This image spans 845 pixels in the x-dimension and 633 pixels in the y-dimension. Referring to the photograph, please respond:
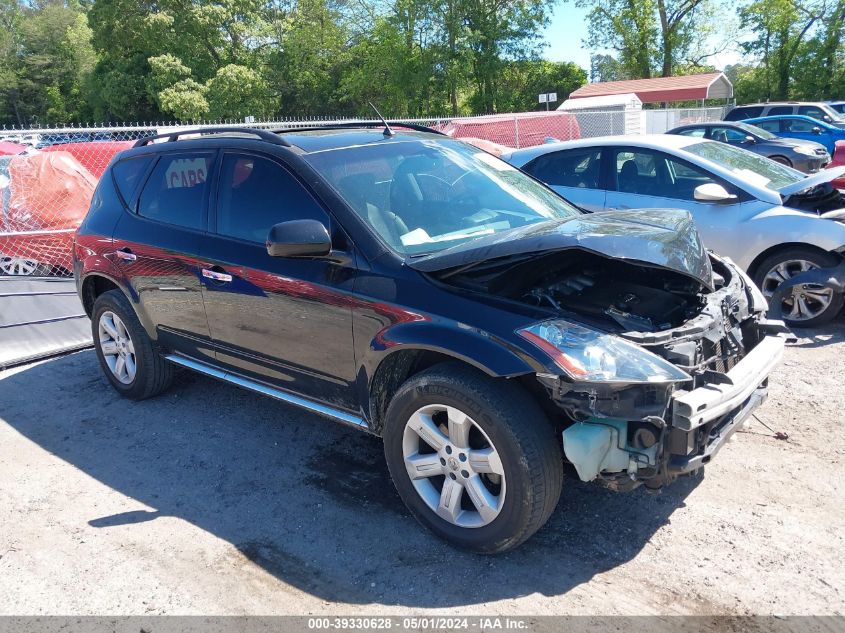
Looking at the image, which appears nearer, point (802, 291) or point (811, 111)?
point (802, 291)

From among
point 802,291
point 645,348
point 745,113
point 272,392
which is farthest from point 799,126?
point 272,392

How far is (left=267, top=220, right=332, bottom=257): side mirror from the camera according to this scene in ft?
10.9

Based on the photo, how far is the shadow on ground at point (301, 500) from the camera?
3.08m

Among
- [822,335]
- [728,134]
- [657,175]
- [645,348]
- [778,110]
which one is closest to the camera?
[645,348]

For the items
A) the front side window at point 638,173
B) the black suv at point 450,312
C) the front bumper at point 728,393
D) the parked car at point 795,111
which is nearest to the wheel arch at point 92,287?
the black suv at point 450,312

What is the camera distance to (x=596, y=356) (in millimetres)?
2773

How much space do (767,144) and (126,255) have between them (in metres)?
15.0

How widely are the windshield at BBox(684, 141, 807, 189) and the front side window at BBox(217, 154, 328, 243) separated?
4414mm

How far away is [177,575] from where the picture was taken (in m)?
3.17

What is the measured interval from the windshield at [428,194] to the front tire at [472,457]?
805mm

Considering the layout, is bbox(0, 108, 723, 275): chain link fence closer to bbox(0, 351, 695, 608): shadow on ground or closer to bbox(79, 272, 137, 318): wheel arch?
bbox(79, 272, 137, 318): wheel arch

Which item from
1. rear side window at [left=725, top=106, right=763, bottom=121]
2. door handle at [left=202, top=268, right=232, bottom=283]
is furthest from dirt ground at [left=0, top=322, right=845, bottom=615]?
rear side window at [left=725, top=106, right=763, bottom=121]

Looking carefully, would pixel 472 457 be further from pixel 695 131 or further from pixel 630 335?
pixel 695 131

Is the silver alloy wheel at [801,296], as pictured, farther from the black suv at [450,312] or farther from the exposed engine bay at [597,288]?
the exposed engine bay at [597,288]
